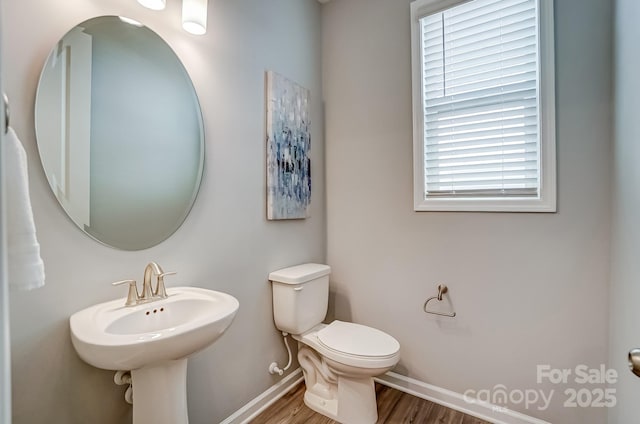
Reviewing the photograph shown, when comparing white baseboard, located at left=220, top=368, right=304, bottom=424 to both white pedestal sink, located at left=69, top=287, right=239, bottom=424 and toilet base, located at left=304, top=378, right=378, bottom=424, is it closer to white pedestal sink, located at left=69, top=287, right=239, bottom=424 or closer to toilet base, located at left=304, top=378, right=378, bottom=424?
toilet base, located at left=304, top=378, right=378, bottom=424

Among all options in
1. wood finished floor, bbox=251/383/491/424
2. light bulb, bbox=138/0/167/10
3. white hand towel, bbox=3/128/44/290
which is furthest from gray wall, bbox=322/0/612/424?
white hand towel, bbox=3/128/44/290

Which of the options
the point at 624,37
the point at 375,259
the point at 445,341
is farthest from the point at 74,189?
the point at 624,37

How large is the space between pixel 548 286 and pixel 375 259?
38.4 inches

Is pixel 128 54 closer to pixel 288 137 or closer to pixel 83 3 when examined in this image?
pixel 83 3

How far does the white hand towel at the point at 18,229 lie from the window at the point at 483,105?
1.80m

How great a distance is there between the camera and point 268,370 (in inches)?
73.2

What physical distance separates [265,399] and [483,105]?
2.16 meters

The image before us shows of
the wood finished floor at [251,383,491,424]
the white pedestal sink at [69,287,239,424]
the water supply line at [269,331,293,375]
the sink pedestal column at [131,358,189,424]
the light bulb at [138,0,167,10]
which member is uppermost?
the light bulb at [138,0,167,10]

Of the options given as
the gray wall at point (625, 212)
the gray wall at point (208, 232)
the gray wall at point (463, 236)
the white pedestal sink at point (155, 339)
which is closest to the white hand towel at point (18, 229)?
the white pedestal sink at point (155, 339)

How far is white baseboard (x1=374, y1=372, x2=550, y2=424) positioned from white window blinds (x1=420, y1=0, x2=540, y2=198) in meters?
1.21

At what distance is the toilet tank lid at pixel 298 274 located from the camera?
1796 millimetres

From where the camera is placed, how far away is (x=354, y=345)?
5.49ft

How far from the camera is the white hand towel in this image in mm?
609

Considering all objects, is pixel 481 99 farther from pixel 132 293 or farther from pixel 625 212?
pixel 132 293
